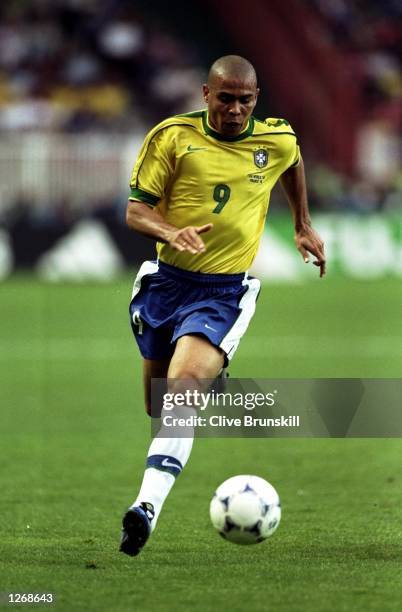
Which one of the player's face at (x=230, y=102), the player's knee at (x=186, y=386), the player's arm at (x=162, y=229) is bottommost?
the player's knee at (x=186, y=386)

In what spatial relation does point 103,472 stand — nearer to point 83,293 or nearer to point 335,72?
point 83,293

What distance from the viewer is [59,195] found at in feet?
70.6

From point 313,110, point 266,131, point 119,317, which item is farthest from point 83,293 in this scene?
point 266,131

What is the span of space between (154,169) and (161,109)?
1836 centimetres

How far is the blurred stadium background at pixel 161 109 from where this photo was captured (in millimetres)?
20922

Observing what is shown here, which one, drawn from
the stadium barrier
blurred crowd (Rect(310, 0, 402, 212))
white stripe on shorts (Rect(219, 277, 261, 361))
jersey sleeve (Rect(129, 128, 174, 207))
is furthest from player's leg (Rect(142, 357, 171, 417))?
blurred crowd (Rect(310, 0, 402, 212))

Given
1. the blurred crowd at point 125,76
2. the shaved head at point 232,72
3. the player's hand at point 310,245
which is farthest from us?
the blurred crowd at point 125,76

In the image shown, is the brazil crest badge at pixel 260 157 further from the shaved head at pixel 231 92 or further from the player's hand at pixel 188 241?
the player's hand at pixel 188 241

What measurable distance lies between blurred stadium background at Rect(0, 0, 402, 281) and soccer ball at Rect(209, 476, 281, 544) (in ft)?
50.0

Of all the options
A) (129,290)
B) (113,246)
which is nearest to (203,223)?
(129,290)

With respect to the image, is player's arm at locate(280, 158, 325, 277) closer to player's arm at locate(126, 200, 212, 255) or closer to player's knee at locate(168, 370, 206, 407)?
player's arm at locate(126, 200, 212, 255)

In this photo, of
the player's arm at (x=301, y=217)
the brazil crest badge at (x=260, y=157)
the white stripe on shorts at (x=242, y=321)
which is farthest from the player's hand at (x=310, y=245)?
the brazil crest badge at (x=260, y=157)

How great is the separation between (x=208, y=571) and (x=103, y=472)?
288cm

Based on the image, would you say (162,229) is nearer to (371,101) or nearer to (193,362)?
(193,362)
